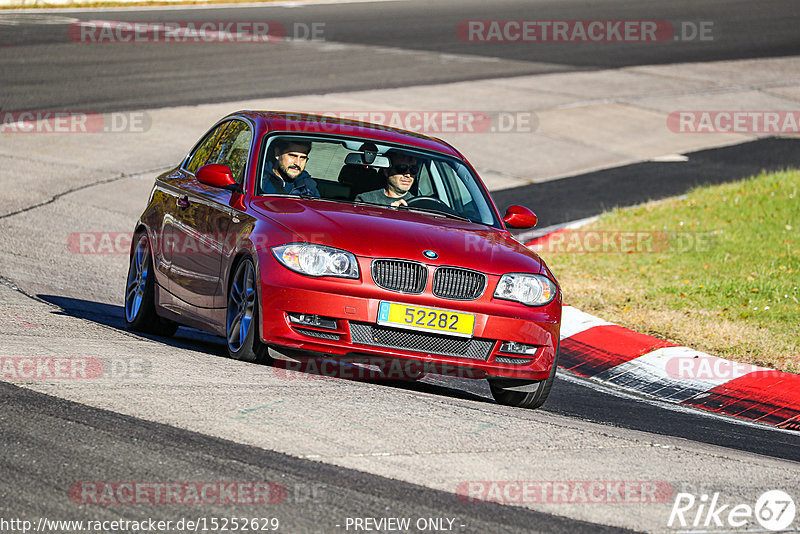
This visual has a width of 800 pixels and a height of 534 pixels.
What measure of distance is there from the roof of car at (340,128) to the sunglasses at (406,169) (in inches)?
10.3

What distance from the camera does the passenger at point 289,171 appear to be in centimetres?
823

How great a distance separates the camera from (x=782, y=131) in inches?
934

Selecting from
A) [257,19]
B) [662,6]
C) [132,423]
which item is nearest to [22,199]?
[132,423]

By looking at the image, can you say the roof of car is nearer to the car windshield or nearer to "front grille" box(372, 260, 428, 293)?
the car windshield
